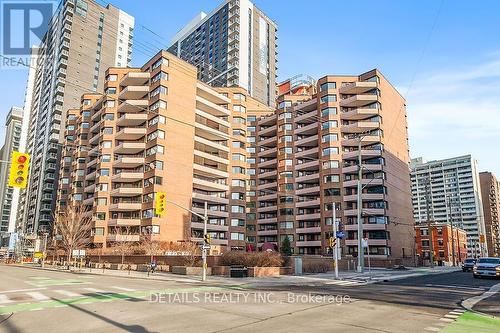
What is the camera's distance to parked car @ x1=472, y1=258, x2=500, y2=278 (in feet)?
97.0

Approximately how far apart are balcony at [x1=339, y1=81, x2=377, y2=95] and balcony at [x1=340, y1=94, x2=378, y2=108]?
1.68 metres

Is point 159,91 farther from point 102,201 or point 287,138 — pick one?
point 287,138

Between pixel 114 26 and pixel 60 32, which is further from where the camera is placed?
pixel 114 26

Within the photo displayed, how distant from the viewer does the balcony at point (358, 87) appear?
245 ft

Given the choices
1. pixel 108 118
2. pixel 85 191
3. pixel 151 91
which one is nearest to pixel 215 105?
pixel 151 91

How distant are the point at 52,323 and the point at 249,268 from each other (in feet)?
72.0

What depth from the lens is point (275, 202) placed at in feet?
286

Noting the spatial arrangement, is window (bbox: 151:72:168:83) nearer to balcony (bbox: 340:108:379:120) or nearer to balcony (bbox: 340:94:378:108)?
balcony (bbox: 340:94:378:108)

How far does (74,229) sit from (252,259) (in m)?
39.4

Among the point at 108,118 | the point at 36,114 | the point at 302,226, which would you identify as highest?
the point at 36,114

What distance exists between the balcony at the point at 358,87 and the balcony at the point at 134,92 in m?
38.8

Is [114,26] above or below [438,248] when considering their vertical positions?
above

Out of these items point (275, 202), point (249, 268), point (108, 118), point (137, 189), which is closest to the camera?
point (249, 268)

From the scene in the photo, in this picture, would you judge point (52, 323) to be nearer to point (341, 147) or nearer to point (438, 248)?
point (341, 147)
